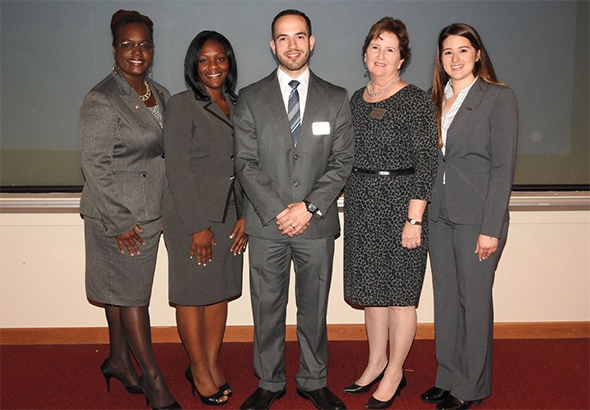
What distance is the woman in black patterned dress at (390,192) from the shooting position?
2531 millimetres

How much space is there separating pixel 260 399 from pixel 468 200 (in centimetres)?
139

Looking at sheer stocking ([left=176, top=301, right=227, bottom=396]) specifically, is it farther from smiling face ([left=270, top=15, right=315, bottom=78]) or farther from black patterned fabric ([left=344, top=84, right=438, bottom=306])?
smiling face ([left=270, top=15, right=315, bottom=78])

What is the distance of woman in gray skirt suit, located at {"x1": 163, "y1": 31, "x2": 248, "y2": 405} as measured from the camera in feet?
8.39

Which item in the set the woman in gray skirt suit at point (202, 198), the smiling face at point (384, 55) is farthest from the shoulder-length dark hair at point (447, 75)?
the woman in gray skirt suit at point (202, 198)

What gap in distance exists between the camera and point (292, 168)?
254 centimetres

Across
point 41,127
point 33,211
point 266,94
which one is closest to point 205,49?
point 266,94

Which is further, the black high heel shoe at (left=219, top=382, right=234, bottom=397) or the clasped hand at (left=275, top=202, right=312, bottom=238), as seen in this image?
the black high heel shoe at (left=219, top=382, right=234, bottom=397)

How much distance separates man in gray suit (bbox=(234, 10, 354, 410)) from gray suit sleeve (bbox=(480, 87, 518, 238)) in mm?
653

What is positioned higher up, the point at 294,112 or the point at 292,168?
the point at 294,112

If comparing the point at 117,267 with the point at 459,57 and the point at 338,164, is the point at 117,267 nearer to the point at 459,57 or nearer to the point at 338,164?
the point at 338,164

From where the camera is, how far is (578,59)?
11.6ft

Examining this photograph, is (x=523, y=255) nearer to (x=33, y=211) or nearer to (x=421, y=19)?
(x=421, y=19)

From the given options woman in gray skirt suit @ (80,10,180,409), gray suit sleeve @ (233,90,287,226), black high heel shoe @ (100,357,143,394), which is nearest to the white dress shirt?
gray suit sleeve @ (233,90,287,226)

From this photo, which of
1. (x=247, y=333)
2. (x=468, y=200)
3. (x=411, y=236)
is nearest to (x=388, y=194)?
(x=411, y=236)
